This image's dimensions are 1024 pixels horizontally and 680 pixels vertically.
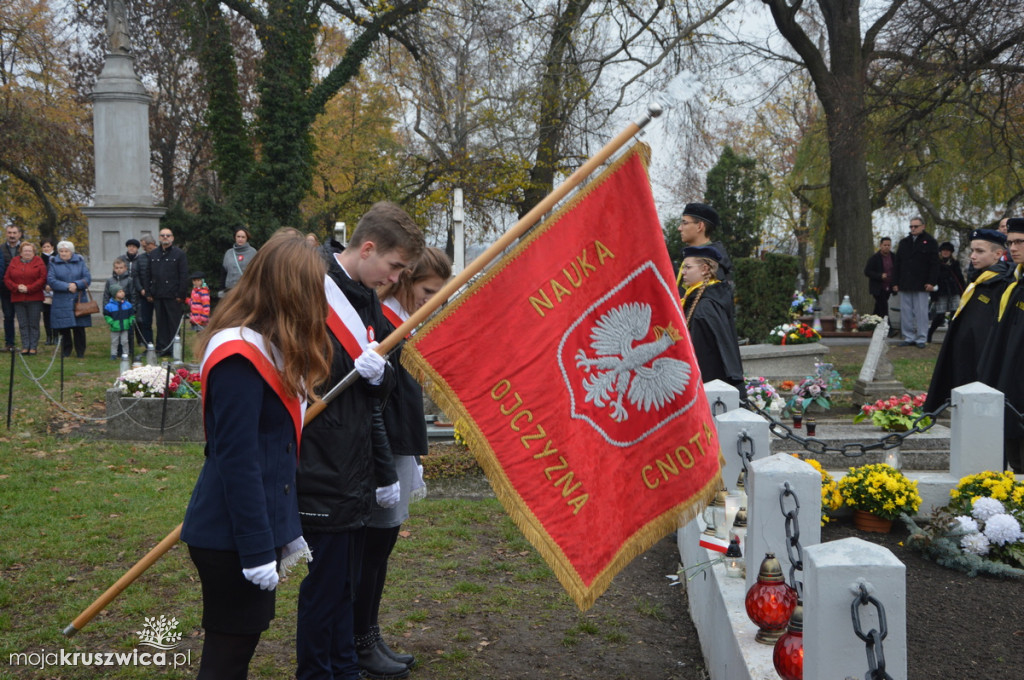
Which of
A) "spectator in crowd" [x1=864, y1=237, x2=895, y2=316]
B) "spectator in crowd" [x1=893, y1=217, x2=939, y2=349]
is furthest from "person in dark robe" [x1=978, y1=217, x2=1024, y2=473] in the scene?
"spectator in crowd" [x1=864, y1=237, x2=895, y2=316]

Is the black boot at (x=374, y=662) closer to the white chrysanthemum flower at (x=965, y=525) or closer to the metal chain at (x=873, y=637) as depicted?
the metal chain at (x=873, y=637)

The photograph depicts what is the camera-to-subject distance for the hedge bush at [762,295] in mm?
16578

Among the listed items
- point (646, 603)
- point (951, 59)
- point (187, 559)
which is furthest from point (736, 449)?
point (951, 59)

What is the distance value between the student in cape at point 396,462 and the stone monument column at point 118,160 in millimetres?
17313

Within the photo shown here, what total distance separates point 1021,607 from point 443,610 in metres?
3.10

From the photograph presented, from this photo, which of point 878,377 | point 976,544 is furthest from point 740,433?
point 878,377

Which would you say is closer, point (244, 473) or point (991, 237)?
point (244, 473)

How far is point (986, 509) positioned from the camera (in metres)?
5.97

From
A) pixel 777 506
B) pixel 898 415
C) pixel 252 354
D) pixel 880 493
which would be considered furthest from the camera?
pixel 898 415

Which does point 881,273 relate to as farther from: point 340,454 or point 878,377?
point 340,454

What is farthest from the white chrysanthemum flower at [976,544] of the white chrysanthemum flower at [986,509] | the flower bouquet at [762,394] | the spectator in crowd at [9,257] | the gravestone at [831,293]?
the gravestone at [831,293]

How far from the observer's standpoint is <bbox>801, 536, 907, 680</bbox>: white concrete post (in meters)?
2.62

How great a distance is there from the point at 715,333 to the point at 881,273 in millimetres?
14973

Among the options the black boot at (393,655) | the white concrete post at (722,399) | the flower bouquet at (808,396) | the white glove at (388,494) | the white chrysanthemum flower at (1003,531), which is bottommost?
the black boot at (393,655)
